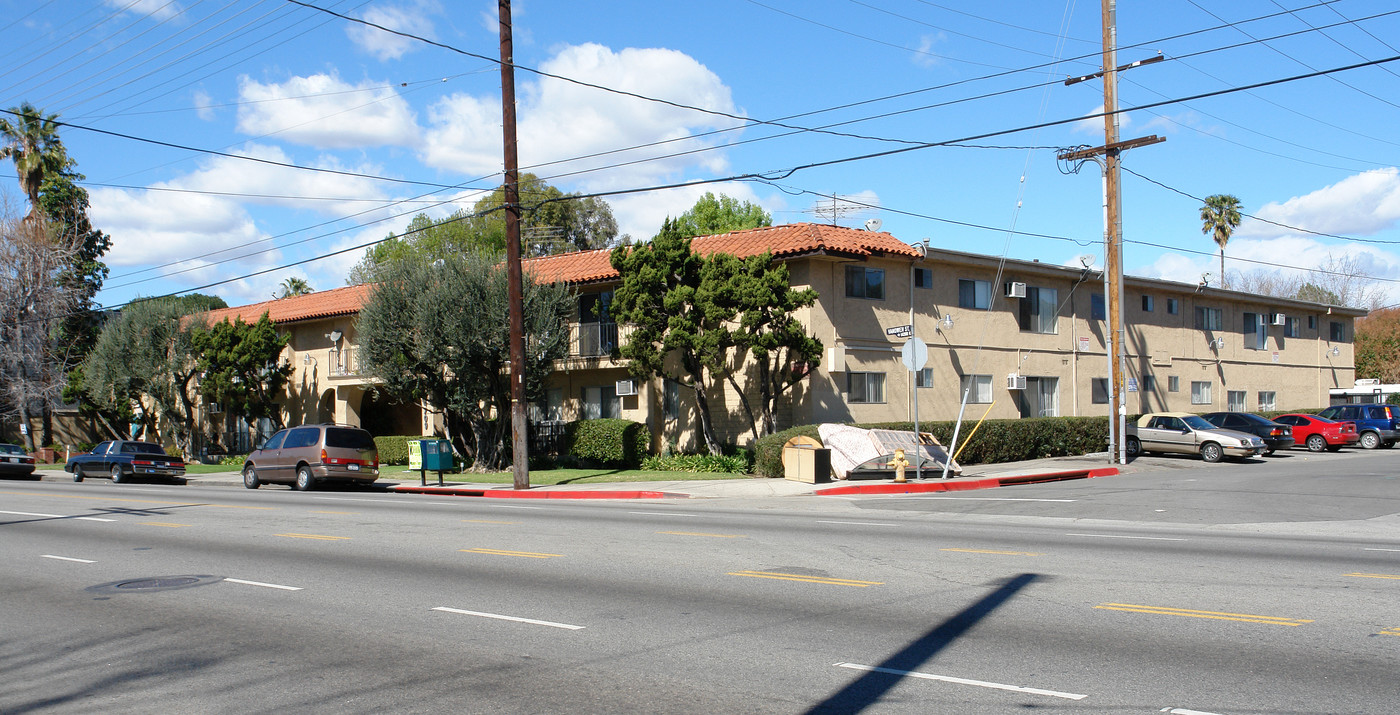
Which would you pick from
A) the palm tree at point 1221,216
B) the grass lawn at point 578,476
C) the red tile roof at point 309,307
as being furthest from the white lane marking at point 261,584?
the palm tree at point 1221,216

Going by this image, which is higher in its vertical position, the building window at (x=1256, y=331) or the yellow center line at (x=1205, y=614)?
the building window at (x=1256, y=331)

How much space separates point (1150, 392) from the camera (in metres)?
38.6

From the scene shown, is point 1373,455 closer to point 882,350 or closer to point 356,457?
point 882,350

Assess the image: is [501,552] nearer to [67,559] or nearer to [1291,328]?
[67,559]

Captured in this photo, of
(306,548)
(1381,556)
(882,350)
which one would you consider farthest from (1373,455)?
(306,548)

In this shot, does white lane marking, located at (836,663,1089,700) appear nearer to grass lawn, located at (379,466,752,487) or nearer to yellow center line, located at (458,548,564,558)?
yellow center line, located at (458,548,564,558)

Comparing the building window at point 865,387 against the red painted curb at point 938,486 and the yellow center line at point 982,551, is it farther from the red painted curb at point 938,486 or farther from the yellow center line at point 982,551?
the yellow center line at point 982,551

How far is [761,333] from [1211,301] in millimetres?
25748

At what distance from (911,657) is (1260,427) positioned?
2995cm

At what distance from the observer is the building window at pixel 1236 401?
140 feet

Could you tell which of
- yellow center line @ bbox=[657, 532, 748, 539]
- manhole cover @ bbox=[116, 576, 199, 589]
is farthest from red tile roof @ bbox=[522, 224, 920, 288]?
manhole cover @ bbox=[116, 576, 199, 589]

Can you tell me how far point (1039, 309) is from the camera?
34.2m

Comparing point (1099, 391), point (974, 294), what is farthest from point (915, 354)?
point (1099, 391)

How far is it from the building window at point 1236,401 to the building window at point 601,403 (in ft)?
87.2
